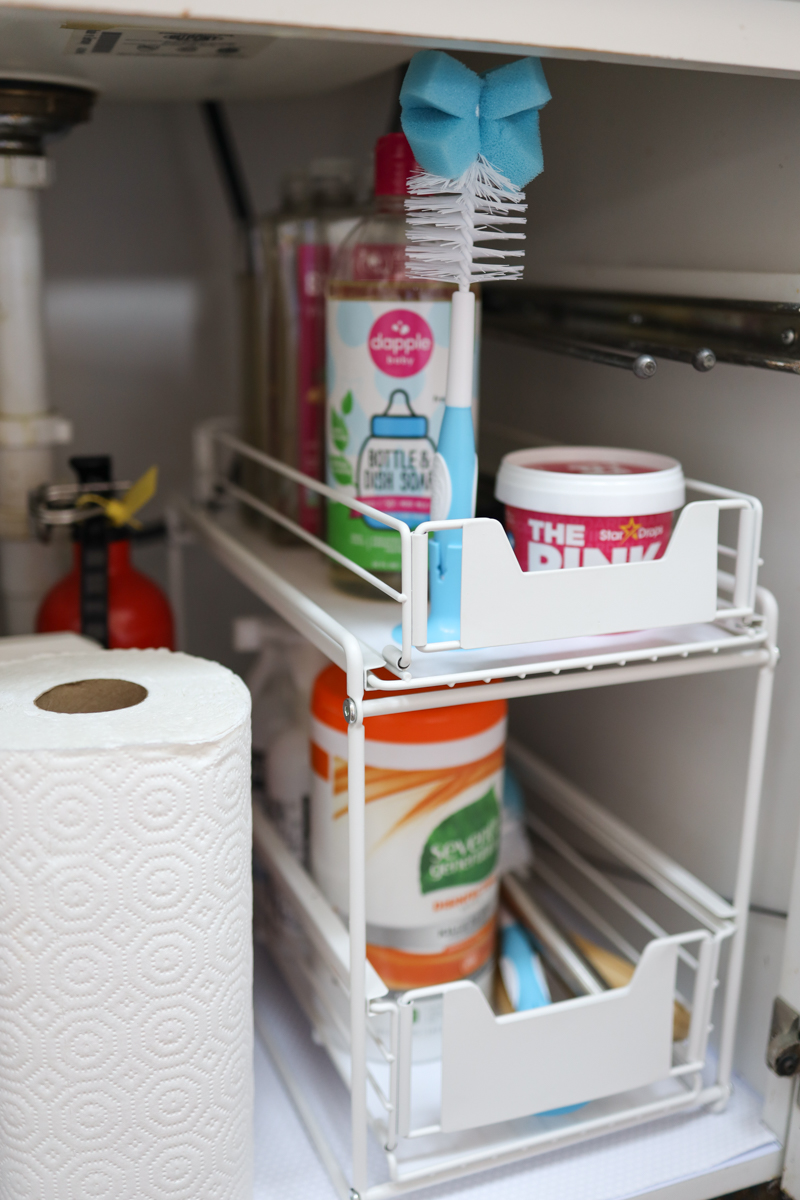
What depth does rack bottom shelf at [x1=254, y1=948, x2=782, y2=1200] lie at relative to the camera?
700 mm

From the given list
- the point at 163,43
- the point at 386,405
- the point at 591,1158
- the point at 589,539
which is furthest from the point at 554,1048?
the point at 163,43

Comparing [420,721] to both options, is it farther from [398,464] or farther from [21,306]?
[21,306]

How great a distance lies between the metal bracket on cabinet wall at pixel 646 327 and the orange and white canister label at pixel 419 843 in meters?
0.28

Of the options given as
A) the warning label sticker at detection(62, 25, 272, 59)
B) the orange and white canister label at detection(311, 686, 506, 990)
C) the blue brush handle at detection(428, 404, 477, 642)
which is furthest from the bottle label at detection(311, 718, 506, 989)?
the warning label sticker at detection(62, 25, 272, 59)

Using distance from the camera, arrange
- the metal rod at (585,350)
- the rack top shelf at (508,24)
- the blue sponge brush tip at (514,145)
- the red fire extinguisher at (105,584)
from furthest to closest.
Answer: the red fire extinguisher at (105,584), the metal rod at (585,350), the blue sponge brush tip at (514,145), the rack top shelf at (508,24)

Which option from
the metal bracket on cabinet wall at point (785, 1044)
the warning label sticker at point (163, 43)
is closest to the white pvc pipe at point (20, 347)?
the warning label sticker at point (163, 43)

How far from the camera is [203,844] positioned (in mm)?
564

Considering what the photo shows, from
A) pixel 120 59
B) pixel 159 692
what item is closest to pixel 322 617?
pixel 159 692

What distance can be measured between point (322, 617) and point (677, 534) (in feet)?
0.71

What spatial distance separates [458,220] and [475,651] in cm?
25

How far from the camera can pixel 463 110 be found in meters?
0.56

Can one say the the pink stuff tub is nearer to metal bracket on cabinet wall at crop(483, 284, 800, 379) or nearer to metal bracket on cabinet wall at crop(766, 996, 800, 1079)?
metal bracket on cabinet wall at crop(483, 284, 800, 379)

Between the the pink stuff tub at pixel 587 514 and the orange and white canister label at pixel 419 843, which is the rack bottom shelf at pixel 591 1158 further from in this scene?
the the pink stuff tub at pixel 587 514

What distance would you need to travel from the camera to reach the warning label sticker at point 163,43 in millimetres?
678
